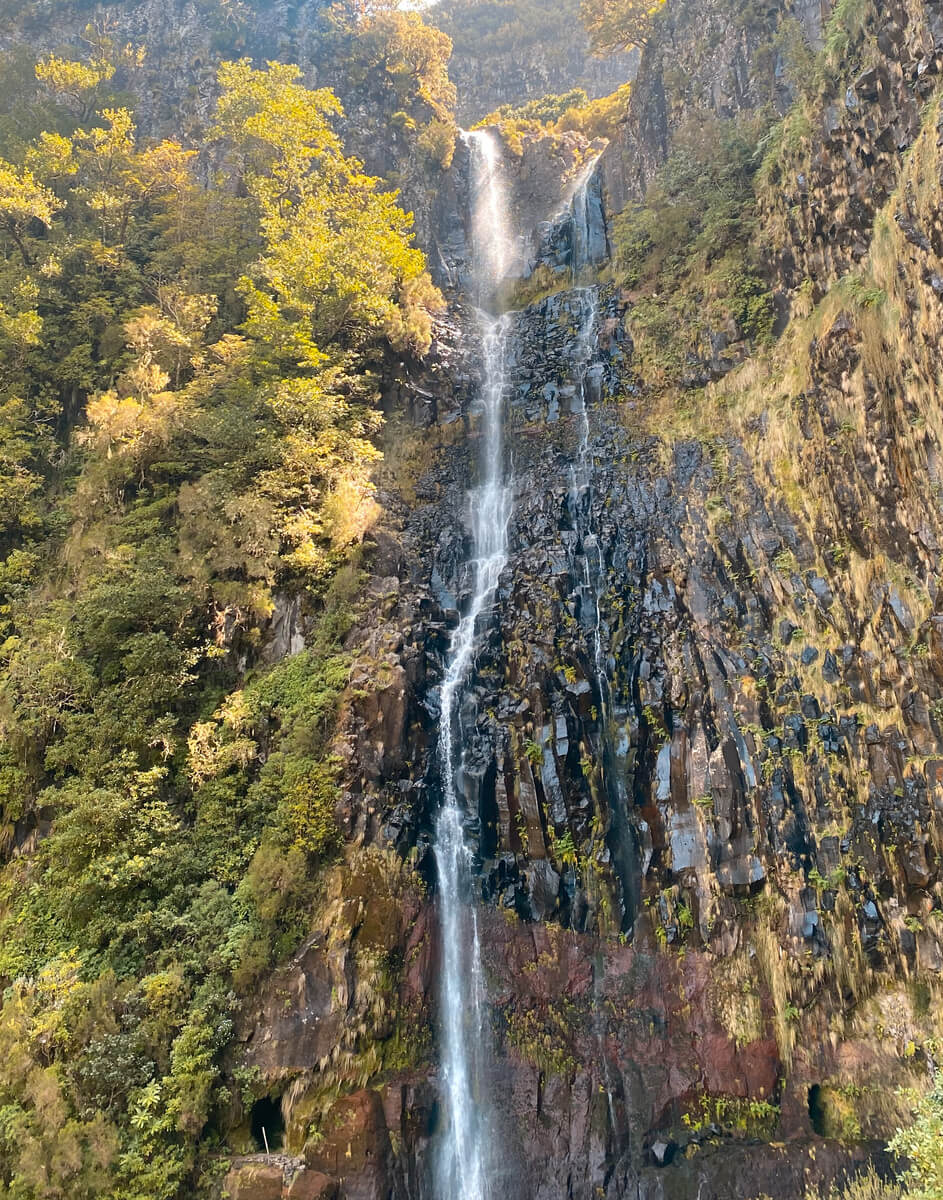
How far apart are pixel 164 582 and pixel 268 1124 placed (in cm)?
860

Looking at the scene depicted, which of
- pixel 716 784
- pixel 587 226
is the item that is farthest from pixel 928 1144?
pixel 587 226

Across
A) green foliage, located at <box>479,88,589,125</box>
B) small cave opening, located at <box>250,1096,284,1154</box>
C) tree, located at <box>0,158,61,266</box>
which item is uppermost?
green foliage, located at <box>479,88,589,125</box>

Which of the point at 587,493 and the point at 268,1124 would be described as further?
the point at 587,493

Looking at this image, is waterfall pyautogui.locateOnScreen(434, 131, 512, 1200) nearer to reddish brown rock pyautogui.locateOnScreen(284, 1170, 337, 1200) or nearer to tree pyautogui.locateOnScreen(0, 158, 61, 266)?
reddish brown rock pyautogui.locateOnScreen(284, 1170, 337, 1200)

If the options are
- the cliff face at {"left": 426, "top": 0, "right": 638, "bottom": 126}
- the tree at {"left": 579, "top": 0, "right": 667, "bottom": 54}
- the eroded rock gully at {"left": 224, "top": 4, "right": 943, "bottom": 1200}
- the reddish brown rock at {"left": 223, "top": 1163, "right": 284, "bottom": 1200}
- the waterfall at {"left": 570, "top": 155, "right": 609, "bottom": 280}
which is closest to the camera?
the reddish brown rock at {"left": 223, "top": 1163, "right": 284, "bottom": 1200}

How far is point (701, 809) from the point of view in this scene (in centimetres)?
1038

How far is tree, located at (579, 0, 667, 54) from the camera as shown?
2148 cm

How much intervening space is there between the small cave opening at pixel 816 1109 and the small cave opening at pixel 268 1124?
6820 mm

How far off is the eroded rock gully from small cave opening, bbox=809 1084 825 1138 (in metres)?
0.02

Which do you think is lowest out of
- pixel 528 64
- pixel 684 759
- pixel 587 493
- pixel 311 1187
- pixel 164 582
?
pixel 311 1187

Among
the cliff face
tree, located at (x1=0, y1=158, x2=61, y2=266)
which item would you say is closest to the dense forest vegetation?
tree, located at (x1=0, y1=158, x2=61, y2=266)

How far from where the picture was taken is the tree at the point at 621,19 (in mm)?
21484

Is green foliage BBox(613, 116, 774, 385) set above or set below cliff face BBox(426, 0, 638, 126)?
below

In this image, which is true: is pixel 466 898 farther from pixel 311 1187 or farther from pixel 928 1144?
pixel 928 1144
